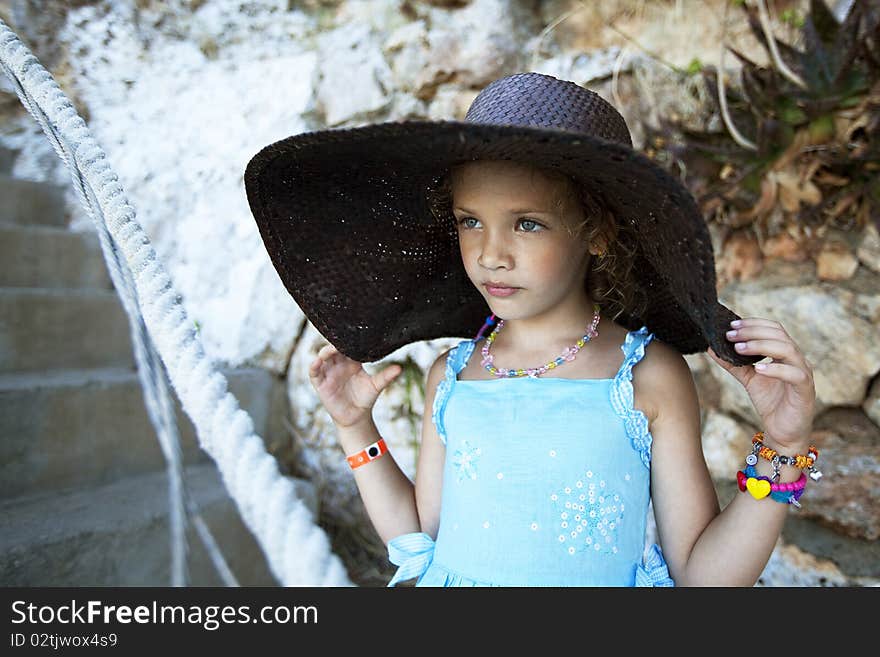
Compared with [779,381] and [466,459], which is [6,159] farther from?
[779,381]

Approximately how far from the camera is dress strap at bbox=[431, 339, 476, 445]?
3.61 ft

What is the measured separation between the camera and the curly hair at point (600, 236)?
0.94 meters

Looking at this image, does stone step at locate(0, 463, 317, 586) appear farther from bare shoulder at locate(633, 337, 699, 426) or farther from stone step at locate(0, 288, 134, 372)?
bare shoulder at locate(633, 337, 699, 426)

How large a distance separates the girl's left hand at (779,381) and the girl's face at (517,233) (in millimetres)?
241

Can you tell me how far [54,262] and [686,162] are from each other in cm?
194

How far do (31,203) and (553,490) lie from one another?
229 centimetres

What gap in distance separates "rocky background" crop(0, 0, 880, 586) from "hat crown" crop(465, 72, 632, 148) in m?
0.98

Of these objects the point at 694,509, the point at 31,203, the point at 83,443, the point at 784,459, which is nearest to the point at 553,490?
the point at 694,509

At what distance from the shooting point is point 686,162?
1.70m

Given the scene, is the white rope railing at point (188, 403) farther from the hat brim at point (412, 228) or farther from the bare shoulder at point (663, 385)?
the bare shoulder at point (663, 385)

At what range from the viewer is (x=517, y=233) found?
0.92m
